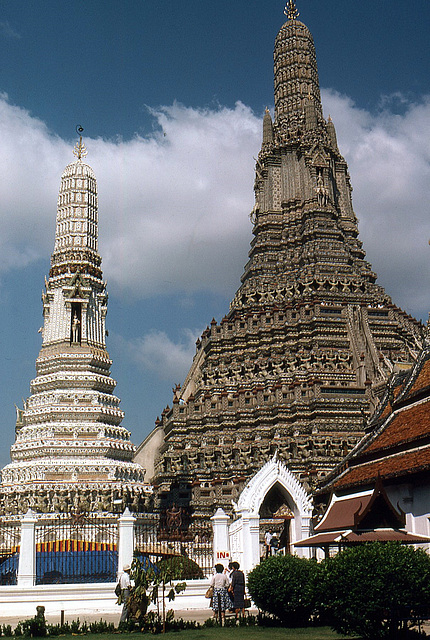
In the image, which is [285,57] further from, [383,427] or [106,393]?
[383,427]

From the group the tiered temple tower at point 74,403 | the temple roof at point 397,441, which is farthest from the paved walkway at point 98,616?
the tiered temple tower at point 74,403

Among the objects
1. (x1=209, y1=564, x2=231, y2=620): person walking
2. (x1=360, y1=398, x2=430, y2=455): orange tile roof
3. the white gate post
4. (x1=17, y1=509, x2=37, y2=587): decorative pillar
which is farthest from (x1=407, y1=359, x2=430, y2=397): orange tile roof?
(x1=17, y1=509, x2=37, y2=587): decorative pillar

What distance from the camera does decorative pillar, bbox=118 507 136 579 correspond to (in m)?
22.5

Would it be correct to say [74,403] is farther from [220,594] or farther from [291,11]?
[291,11]

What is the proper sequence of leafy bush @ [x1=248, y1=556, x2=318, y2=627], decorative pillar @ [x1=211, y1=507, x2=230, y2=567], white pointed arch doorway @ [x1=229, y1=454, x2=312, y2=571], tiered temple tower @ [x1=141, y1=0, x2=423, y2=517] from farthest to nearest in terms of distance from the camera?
tiered temple tower @ [x1=141, y1=0, x2=423, y2=517], decorative pillar @ [x1=211, y1=507, x2=230, y2=567], white pointed arch doorway @ [x1=229, y1=454, x2=312, y2=571], leafy bush @ [x1=248, y1=556, x2=318, y2=627]

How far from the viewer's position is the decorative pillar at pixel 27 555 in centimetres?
2209

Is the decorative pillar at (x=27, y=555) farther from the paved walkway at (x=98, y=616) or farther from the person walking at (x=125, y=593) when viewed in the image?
the person walking at (x=125, y=593)

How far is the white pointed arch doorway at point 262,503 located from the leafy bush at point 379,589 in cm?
966

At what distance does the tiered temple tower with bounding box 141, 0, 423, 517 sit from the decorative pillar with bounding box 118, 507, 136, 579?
10119mm

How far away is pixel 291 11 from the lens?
240ft

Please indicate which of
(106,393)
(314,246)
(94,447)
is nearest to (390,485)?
(94,447)

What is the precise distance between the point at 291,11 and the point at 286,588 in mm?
68177

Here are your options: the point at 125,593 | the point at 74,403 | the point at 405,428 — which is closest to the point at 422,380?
the point at 405,428

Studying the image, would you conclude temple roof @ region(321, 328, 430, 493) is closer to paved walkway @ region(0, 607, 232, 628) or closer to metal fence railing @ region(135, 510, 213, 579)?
metal fence railing @ region(135, 510, 213, 579)
